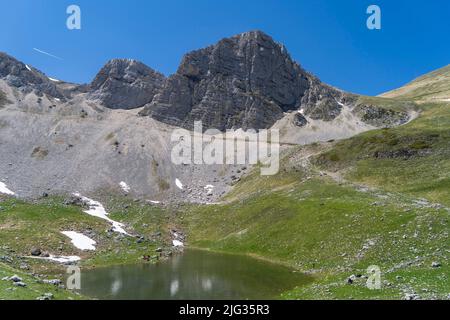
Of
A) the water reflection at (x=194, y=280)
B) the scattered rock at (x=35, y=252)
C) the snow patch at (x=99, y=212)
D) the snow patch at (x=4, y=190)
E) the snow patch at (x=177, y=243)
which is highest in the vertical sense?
the snow patch at (x=4, y=190)

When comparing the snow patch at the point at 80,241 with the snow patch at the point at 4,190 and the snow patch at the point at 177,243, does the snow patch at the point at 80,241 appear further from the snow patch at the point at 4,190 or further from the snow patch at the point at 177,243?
the snow patch at the point at 4,190

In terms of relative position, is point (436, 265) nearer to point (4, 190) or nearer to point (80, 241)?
point (80, 241)

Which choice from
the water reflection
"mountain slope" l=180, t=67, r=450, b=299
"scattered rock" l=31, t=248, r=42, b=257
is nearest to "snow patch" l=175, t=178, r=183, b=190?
"mountain slope" l=180, t=67, r=450, b=299

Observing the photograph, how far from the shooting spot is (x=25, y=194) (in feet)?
331

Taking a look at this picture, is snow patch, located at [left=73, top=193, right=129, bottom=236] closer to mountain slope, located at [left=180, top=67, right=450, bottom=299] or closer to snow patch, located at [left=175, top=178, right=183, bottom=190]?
mountain slope, located at [left=180, top=67, right=450, bottom=299]

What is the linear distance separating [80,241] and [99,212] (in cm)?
2877

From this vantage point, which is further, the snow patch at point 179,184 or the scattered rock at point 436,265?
the snow patch at point 179,184

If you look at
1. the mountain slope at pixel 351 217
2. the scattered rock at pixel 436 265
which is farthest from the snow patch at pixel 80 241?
the scattered rock at pixel 436 265

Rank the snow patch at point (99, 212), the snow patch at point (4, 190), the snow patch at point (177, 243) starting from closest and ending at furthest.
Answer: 1. the snow patch at point (177, 243)
2. the snow patch at point (99, 212)
3. the snow patch at point (4, 190)

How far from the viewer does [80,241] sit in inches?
2643

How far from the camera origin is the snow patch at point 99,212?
8103 centimetres

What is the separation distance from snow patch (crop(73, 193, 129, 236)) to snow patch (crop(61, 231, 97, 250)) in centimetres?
888

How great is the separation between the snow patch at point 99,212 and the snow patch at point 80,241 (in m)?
8.88

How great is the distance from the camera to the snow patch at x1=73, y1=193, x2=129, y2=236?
8103cm
